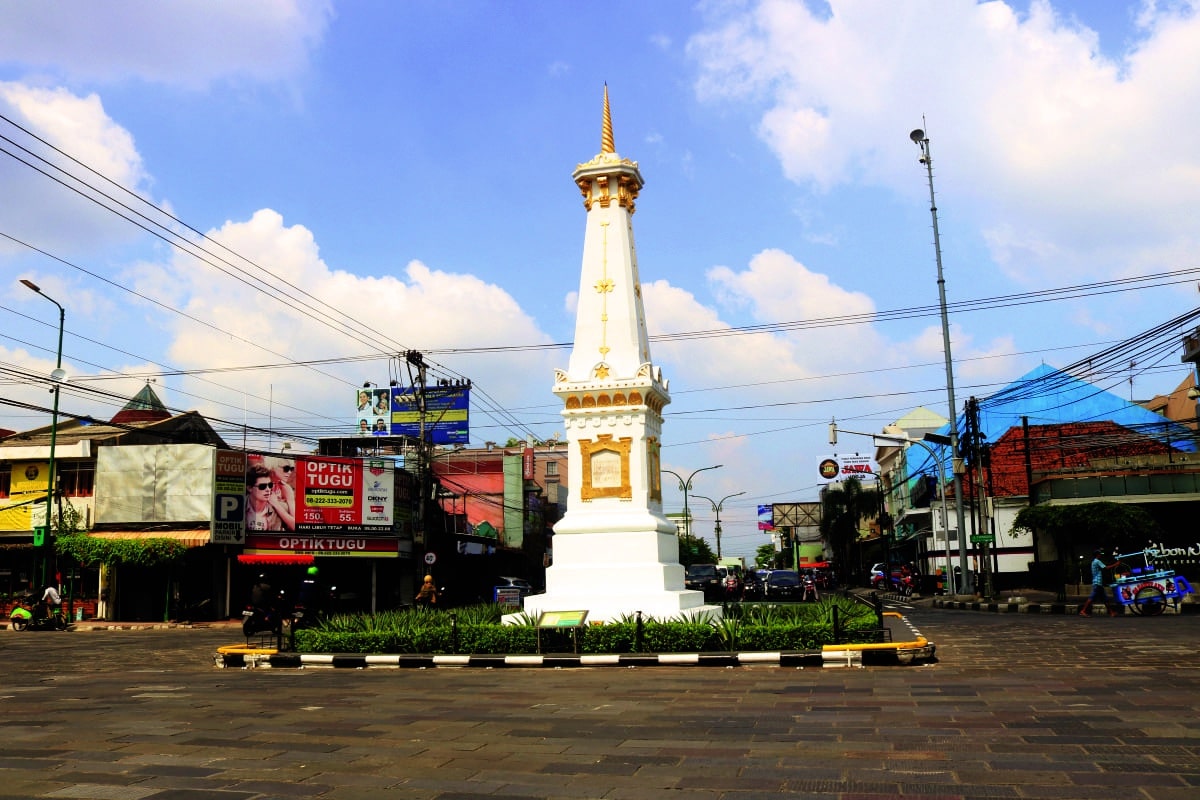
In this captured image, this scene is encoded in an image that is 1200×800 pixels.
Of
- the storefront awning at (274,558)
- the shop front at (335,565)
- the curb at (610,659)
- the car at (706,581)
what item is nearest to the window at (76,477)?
the shop front at (335,565)

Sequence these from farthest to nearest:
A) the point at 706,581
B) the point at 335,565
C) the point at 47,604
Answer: the point at 335,565 → the point at 706,581 → the point at 47,604

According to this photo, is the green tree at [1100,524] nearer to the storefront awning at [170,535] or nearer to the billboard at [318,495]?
the billboard at [318,495]

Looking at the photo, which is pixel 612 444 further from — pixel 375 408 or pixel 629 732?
pixel 375 408

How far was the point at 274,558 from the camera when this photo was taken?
36.8 meters

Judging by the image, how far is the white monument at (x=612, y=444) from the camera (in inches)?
760

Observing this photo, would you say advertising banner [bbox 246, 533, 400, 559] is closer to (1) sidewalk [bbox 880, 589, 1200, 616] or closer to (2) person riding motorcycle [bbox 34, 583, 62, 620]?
(2) person riding motorcycle [bbox 34, 583, 62, 620]

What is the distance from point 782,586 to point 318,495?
733 inches

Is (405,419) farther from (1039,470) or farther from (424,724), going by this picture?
(424,724)

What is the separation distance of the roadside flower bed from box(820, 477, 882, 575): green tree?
190ft

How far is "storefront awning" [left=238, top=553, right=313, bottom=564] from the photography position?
36.3 metres

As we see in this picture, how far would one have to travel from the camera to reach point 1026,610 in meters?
28.7

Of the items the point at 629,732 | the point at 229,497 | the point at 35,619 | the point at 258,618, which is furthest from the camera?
the point at 229,497

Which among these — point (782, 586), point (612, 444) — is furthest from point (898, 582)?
point (612, 444)

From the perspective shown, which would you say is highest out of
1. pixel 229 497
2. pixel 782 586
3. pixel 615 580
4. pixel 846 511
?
pixel 846 511
